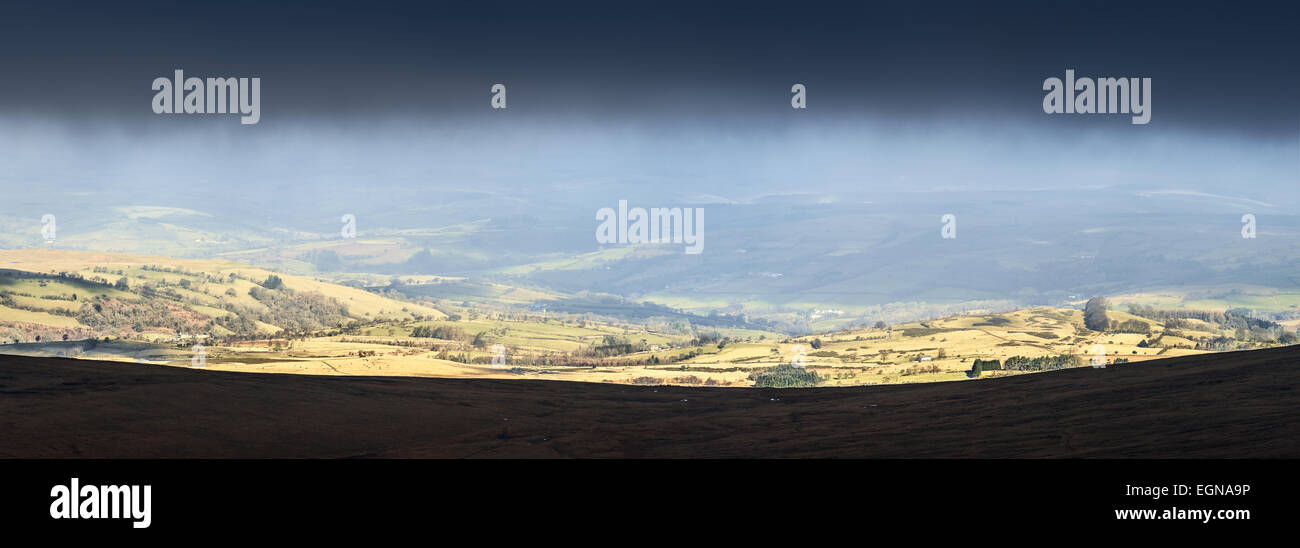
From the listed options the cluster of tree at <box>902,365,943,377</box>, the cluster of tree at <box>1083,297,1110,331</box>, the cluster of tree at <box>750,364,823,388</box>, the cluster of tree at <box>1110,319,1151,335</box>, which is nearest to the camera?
the cluster of tree at <box>902,365,943,377</box>

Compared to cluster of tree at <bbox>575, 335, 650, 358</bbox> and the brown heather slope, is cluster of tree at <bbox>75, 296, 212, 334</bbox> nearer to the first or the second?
cluster of tree at <bbox>575, 335, 650, 358</bbox>

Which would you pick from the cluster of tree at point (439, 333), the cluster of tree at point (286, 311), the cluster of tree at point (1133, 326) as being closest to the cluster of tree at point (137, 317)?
the cluster of tree at point (286, 311)

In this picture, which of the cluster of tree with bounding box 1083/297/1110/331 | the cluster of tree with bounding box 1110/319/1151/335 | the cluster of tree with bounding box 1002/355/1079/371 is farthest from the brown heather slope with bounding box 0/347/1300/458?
the cluster of tree with bounding box 1083/297/1110/331

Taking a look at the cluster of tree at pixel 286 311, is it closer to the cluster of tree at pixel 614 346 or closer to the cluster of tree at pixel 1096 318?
the cluster of tree at pixel 614 346

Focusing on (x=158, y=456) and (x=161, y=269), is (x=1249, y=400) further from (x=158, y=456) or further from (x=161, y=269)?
(x=161, y=269)
